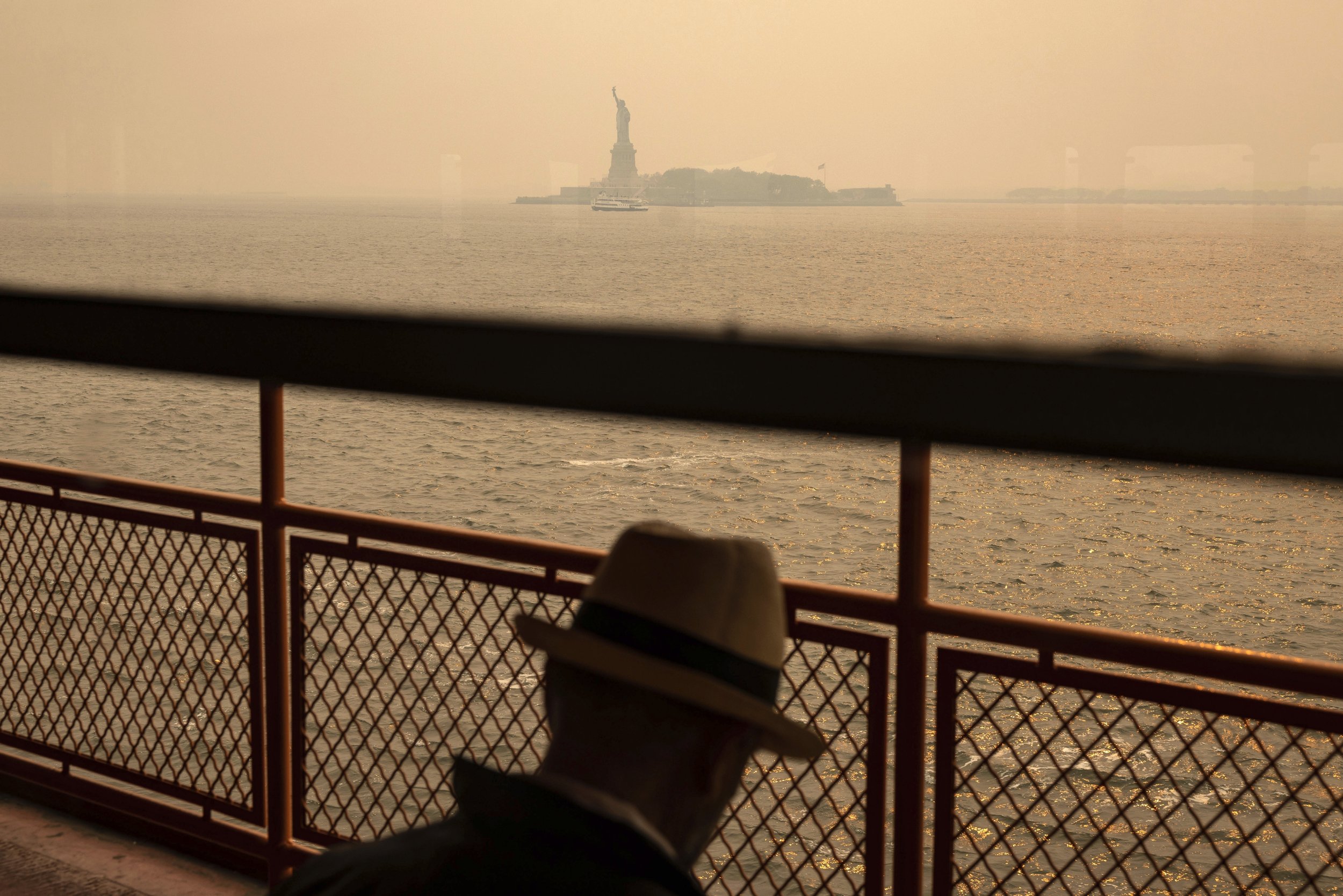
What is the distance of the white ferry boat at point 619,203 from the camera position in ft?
481

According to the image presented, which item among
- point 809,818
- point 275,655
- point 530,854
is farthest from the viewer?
point 809,818

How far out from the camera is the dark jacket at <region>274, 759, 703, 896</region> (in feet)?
2.88

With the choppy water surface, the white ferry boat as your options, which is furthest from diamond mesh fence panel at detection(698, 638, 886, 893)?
the white ferry boat

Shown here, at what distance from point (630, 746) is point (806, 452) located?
68231 millimetres

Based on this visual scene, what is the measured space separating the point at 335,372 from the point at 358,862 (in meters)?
0.96

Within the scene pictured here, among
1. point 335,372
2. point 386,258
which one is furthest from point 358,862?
point 386,258

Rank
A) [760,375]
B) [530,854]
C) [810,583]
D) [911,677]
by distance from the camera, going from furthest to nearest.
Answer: [911,677], [810,583], [760,375], [530,854]

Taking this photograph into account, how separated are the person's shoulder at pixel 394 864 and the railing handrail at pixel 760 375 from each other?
2.20 feet

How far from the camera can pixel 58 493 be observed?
3.49 m

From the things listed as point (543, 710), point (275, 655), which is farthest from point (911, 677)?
point (275, 655)

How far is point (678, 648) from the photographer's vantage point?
1.03 meters

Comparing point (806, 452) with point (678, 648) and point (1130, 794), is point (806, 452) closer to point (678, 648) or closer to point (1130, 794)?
point (1130, 794)

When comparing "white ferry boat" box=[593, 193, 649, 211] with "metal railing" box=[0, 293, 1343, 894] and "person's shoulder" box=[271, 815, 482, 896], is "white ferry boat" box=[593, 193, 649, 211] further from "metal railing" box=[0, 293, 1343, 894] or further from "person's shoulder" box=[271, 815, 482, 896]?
"person's shoulder" box=[271, 815, 482, 896]

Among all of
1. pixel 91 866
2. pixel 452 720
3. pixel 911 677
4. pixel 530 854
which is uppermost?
pixel 530 854
